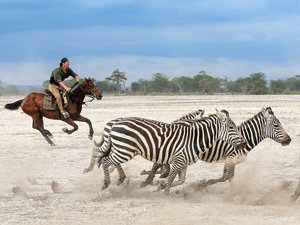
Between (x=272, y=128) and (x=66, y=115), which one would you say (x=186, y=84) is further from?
(x=272, y=128)

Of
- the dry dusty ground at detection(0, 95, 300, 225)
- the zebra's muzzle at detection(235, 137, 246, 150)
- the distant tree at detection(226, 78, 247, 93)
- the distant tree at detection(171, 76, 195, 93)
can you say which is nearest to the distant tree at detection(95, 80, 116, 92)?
the distant tree at detection(171, 76, 195, 93)

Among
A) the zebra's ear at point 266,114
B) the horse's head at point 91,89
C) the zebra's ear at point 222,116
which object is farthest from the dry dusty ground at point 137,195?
the horse's head at point 91,89

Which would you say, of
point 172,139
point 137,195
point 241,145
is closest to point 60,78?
point 137,195

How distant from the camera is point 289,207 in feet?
23.4

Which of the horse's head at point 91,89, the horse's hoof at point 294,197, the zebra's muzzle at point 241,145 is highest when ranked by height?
the horse's head at point 91,89

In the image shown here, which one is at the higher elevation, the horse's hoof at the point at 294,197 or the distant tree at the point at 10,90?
the distant tree at the point at 10,90

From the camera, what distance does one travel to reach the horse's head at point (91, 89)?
13.7 meters

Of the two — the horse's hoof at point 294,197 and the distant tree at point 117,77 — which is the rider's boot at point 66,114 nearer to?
the horse's hoof at point 294,197

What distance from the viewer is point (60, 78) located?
13031 millimetres

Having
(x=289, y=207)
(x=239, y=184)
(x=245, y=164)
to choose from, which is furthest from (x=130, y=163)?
(x=289, y=207)

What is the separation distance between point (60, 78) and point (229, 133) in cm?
646

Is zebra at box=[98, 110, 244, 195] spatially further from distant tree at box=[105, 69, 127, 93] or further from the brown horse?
distant tree at box=[105, 69, 127, 93]

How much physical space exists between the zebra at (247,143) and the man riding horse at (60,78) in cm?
537

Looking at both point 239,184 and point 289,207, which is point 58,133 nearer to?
point 239,184
